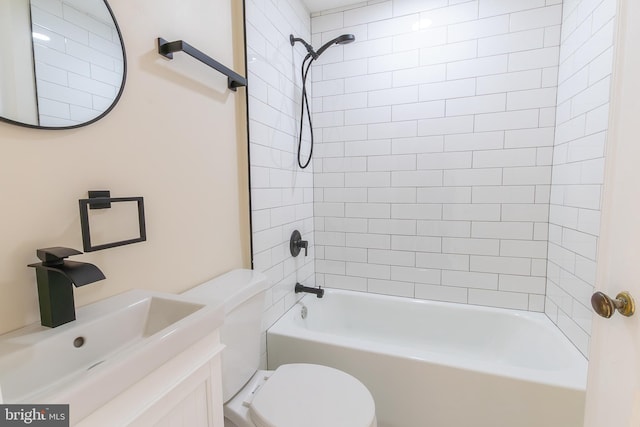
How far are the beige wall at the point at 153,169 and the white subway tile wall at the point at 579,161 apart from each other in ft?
5.37

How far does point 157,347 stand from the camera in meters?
0.62

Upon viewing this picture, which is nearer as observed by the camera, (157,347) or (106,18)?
(157,347)

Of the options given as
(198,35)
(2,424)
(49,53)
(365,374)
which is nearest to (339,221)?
(365,374)

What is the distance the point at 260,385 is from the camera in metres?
1.32

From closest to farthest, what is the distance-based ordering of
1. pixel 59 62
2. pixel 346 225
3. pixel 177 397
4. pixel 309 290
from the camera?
pixel 177 397
pixel 59 62
pixel 309 290
pixel 346 225

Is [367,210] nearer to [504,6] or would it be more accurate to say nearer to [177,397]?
[504,6]

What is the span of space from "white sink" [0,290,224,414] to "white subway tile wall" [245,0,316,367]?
73 centimetres

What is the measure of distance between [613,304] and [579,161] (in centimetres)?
111

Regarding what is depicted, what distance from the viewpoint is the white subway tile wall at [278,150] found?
159cm

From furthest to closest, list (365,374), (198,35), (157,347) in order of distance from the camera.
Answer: (365,374) → (198,35) → (157,347)

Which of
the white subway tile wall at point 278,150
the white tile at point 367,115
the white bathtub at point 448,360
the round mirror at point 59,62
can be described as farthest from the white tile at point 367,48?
the white bathtub at point 448,360

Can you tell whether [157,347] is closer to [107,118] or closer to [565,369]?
[107,118]

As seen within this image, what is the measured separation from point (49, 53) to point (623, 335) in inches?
62.5

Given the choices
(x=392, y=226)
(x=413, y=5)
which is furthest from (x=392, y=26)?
(x=392, y=226)
